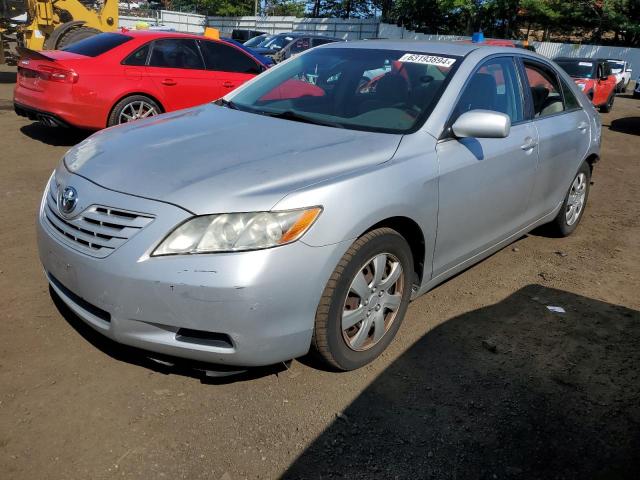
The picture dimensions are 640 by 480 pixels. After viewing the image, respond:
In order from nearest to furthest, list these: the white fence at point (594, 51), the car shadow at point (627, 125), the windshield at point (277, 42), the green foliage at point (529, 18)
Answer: the car shadow at point (627, 125) → the windshield at point (277, 42) → the white fence at point (594, 51) → the green foliage at point (529, 18)

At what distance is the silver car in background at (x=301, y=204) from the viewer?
90.4 inches

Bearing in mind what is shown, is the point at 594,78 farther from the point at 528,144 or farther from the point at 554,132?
the point at 528,144

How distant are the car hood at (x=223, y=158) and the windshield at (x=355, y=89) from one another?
220mm

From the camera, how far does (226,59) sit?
823 cm

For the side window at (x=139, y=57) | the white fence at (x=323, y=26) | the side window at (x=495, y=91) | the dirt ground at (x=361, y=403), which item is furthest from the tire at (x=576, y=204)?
the white fence at (x=323, y=26)

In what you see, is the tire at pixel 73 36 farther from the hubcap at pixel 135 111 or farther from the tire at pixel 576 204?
the tire at pixel 576 204

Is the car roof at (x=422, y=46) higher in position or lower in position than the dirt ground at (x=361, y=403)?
higher

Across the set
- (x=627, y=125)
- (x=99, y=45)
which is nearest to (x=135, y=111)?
(x=99, y=45)

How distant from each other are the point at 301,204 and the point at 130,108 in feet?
18.5

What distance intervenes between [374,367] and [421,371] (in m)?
0.25

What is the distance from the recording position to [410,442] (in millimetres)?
2430

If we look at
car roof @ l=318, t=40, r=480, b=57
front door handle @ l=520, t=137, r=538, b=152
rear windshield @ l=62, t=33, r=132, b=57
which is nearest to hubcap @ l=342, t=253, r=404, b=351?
front door handle @ l=520, t=137, r=538, b=152

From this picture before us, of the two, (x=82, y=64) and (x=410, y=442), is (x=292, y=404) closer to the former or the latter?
(x=410, y=442)

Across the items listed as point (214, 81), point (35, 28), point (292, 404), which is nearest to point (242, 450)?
point (292, 404)
